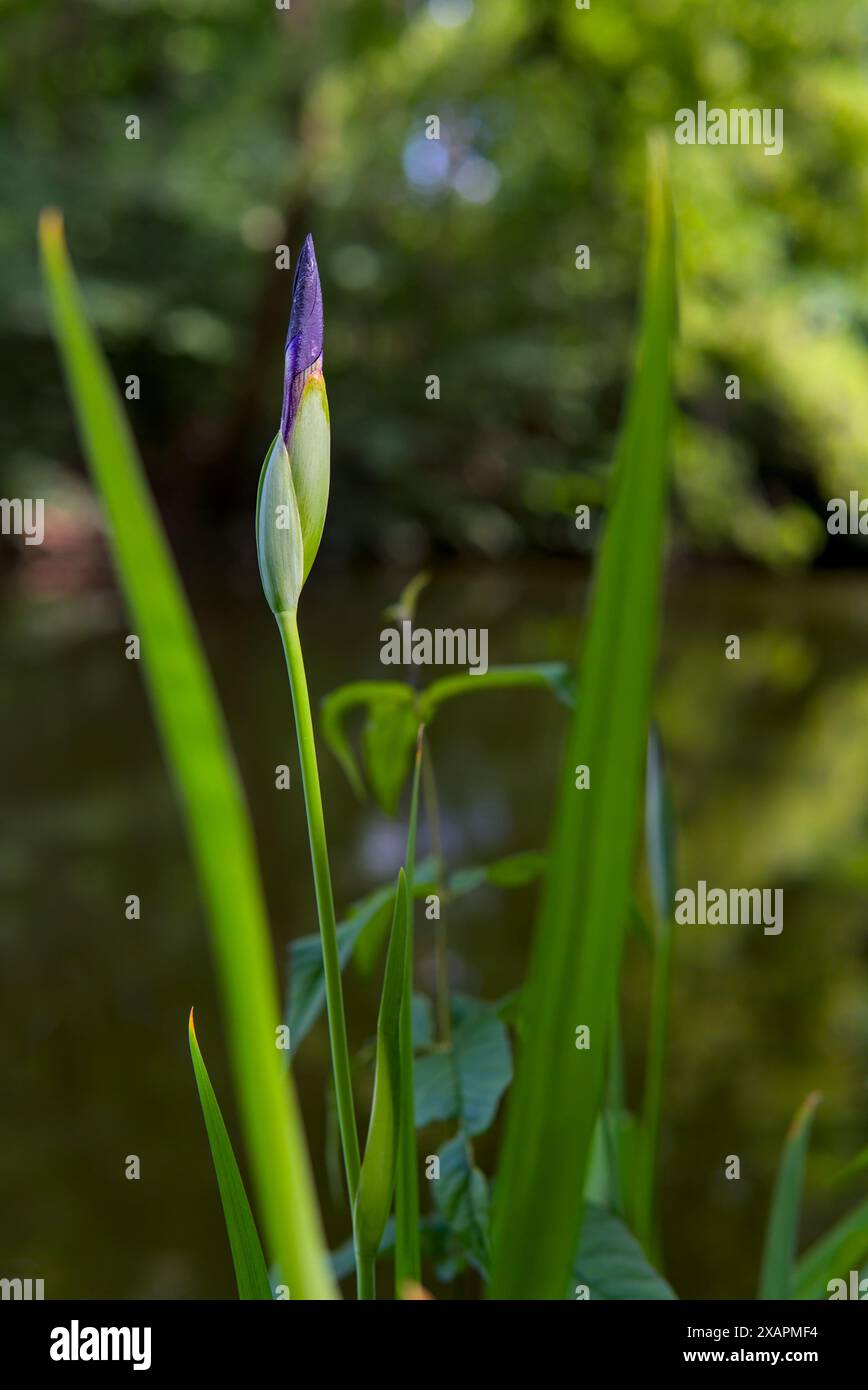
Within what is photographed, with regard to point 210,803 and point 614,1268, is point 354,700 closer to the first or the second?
point 614,1268

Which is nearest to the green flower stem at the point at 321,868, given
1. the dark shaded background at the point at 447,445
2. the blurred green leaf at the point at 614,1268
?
the blurred green leaf at the point at 614,1268

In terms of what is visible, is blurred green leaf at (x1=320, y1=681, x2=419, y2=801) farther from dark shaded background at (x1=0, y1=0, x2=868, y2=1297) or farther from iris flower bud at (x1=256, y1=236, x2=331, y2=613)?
dark shaded background at (x1=0, y1=0, x2=868, y2=1297)

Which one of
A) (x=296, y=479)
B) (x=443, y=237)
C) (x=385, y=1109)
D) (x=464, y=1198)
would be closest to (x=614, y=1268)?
(x=464, y=1198)

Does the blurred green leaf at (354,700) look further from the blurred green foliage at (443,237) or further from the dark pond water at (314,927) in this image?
the blurred green foliage at (443,237)
